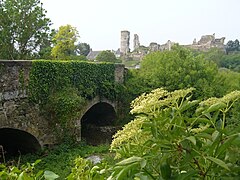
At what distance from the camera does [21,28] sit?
57.5 feet

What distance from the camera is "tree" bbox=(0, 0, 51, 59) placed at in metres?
17.0

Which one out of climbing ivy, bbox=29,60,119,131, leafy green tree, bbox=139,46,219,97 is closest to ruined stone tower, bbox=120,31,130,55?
leafy green tree, bbox=139,46,219,97

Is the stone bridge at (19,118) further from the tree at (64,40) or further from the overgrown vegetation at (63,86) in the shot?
the tree at (64,40)

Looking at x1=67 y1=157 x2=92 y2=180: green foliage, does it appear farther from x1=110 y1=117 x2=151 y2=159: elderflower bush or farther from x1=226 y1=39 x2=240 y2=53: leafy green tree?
x1=226 y1=39 x2=240 y2=53: leafy green tree

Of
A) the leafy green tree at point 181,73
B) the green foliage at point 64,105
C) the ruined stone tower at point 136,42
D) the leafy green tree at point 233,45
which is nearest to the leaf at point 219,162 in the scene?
the green foliage at point 64,105

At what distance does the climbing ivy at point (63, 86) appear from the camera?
10.4m

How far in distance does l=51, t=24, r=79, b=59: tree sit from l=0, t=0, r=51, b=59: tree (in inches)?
89.9

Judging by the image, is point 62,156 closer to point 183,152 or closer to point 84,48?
point 183,152

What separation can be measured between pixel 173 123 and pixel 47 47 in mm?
19532

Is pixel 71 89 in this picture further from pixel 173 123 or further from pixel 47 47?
pixel 173 123

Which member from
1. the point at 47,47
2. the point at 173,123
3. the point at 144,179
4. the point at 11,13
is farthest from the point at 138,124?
the point at 47,47

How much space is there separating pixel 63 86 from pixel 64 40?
10.3 m

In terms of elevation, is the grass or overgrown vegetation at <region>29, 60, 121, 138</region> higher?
overgrown vegetation at <region>29, 60, 121, 138</region>

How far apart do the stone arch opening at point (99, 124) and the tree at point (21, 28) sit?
17.0ft
